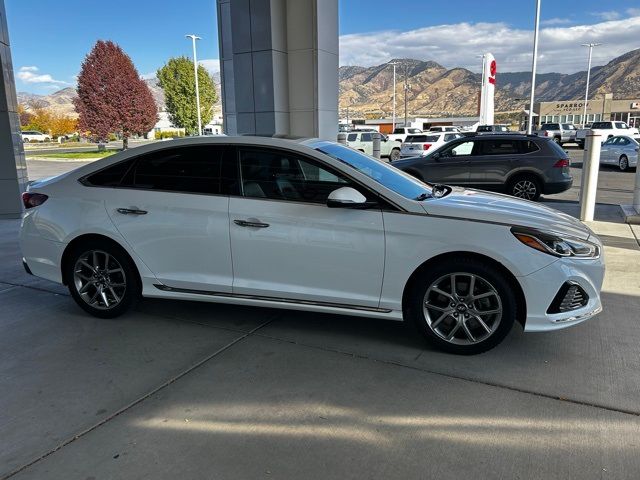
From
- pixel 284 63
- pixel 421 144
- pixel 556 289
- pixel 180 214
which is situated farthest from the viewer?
pixel 421 144

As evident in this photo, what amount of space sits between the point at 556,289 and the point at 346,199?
161 cm

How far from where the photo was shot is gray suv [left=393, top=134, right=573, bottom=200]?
459 inches

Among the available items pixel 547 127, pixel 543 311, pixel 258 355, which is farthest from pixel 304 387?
pixel 547 127

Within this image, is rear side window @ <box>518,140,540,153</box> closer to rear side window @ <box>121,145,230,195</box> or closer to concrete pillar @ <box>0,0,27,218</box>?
rear side window @ <box>121,145,230,195</box>

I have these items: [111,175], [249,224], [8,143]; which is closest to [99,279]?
[111,175]

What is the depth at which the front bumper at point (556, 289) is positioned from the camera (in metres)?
3.65

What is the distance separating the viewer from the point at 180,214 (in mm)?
4359

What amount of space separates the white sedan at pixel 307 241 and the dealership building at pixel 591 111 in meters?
80.9

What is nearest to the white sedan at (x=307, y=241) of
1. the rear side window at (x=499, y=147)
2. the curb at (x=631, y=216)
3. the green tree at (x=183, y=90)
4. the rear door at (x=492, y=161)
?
the curb at (x=631, y=216)

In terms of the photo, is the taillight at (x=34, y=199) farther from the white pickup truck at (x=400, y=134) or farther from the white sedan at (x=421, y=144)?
the white pickup truck at (x=400, y=134)

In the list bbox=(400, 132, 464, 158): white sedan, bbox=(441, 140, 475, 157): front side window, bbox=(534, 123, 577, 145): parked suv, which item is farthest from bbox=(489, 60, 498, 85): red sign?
bbox=(441, 140, 475, 157): front side window

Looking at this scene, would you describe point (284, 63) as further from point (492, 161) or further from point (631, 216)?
point (631, 216)

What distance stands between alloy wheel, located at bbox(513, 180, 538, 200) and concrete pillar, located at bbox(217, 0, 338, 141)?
4545 mm

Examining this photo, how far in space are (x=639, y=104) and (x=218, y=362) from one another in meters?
87.8
